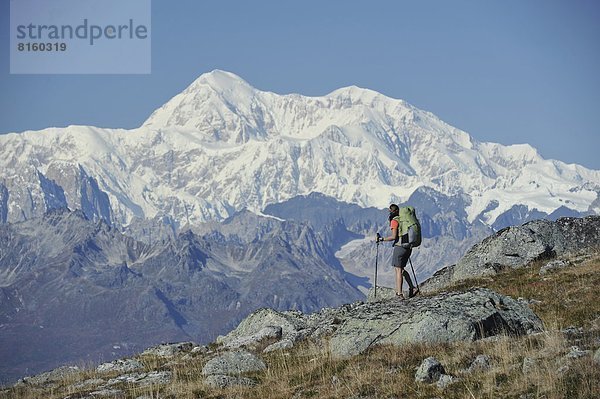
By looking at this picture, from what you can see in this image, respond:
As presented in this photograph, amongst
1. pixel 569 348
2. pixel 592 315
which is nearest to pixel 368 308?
pixel 592 315

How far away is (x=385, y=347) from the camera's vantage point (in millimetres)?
25469

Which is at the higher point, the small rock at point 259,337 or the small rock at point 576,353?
the small rock at point 576,353

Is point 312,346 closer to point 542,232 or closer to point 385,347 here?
point 385,347

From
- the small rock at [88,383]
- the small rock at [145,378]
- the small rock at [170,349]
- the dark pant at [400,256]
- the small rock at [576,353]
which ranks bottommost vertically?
the small rock at [170,349]

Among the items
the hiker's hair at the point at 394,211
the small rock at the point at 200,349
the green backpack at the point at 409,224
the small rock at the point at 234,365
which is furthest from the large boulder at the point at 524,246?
the small rock at the point at 234,365

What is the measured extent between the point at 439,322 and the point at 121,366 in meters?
13.0

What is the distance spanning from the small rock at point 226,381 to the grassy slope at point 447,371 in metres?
0.31

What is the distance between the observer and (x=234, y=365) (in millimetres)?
26953

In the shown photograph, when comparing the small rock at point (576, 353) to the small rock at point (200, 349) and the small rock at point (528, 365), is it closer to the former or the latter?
the small rock at point (528, 365)

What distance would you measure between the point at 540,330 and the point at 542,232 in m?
22.9

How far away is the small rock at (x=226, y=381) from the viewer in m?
24.1

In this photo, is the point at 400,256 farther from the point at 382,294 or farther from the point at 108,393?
the point at 382,294

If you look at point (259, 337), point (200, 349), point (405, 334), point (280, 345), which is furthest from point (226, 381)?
point (200, 349)

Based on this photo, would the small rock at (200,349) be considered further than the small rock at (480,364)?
Yes
